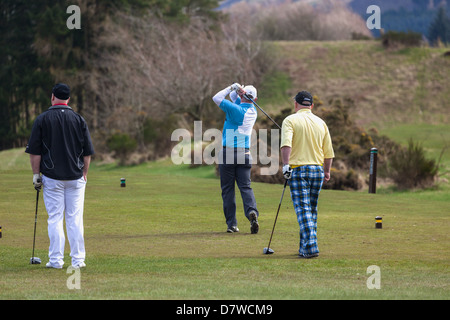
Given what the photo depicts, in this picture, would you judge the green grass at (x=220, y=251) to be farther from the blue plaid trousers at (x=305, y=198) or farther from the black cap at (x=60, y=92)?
the black cap at (x=60, y=92)

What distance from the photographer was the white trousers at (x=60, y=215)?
8.74 metres

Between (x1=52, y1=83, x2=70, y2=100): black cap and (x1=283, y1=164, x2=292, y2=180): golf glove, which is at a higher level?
(x1=52, y1=83, x2=70, y2=100): black cap

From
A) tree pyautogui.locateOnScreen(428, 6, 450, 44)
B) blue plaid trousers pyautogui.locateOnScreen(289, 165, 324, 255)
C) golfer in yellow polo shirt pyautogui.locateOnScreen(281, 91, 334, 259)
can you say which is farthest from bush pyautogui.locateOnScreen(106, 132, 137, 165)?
tree pyautogui.locateOnScreen(428, 6, 450, 44)

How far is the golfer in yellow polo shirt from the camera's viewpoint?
952cm

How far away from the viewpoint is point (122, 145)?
125 ft

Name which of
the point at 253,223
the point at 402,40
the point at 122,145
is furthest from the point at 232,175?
the point at 402,40

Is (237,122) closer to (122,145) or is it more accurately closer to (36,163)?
(36,163)

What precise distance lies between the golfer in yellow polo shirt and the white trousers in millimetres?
2760

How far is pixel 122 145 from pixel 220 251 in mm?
28652

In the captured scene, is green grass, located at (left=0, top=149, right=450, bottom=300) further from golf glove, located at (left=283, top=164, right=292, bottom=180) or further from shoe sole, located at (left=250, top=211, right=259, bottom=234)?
golf glove, located at (left=283, top=164, right=292, bottom=180)

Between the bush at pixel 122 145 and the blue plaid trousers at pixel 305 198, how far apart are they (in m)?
29.3

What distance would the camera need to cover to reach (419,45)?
67062 mm

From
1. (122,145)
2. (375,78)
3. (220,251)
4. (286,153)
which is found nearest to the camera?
(286,153)
